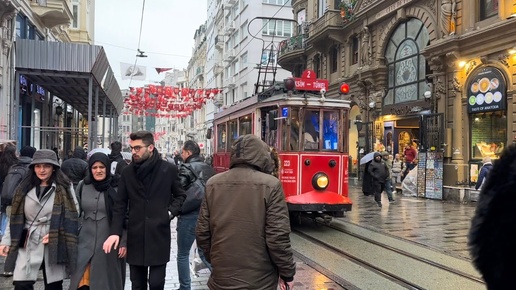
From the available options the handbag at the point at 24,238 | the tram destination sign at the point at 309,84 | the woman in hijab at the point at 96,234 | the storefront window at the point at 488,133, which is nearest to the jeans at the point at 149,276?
the woman in hijab at the point at 96,234

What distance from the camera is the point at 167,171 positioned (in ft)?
14.1

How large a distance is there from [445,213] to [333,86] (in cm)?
1518

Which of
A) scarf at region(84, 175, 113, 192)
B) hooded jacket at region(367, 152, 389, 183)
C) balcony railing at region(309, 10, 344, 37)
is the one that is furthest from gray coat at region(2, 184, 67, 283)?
balcony railing at region(309, 10, 344, 37)

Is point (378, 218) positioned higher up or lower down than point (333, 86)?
lower down

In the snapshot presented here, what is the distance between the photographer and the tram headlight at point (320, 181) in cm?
966

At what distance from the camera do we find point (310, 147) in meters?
9.79

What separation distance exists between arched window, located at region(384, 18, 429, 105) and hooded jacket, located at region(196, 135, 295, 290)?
17745mm

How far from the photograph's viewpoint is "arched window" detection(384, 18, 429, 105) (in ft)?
63.8

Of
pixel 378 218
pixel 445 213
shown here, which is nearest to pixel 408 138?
pixel 445 213

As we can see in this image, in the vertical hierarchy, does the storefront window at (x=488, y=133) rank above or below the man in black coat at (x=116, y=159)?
above

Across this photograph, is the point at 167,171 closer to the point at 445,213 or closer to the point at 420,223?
the point at 420,223

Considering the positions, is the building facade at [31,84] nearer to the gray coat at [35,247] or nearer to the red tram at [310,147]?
the red tram at [310,147]

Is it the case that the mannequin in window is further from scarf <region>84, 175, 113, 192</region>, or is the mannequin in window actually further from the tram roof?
scarf <region>84, 175, 113, 192</region>

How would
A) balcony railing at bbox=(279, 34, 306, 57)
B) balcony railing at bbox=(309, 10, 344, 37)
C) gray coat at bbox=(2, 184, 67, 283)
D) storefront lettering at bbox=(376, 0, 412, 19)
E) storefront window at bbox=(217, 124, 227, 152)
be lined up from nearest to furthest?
gray coat at bbox=(2, 184, 67, 283) < storefront window at bbox=(217, 124, 227, 152) < storefront lettering at bbox=(376, 0, 412, 19) < balcony railing at bbox=(309, 10, 344, 37) < balcony railing at bbox=(279, 34, 306, 57)
